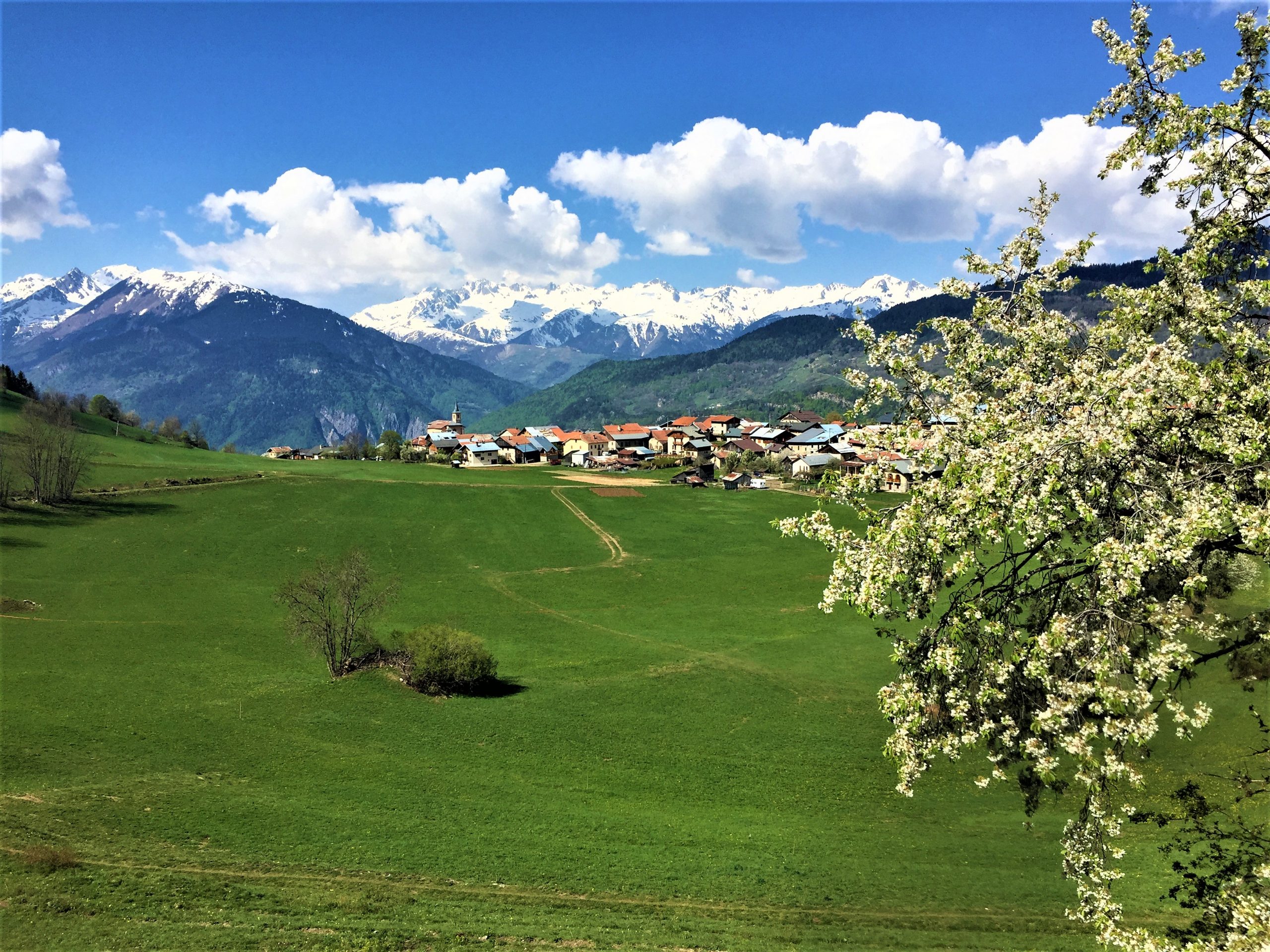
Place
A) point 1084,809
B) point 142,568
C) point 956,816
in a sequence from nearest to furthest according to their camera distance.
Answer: point 1084,809 < point 956,816 < point 142,568

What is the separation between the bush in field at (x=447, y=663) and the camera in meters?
51.8

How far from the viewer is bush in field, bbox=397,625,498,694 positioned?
5175 centimetres

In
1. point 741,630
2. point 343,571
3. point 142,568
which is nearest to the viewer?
point 343,571

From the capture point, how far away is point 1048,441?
10.7m

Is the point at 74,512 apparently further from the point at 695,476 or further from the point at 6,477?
the point at 695,476

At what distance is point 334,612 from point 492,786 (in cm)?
2932

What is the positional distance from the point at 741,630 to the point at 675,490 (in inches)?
3162

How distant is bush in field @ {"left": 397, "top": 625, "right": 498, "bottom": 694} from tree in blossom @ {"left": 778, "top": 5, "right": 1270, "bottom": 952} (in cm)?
4296

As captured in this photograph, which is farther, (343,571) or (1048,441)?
(343,571)

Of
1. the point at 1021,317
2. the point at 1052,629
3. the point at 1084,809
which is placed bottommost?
the point at 1084,809

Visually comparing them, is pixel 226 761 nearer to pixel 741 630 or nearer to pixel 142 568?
pixel 741 630

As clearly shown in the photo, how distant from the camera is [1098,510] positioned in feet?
38.1

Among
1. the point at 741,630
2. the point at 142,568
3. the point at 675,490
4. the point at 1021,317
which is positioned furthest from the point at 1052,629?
the point at 675,490

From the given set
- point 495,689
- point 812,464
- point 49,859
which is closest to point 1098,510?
point 49,859
